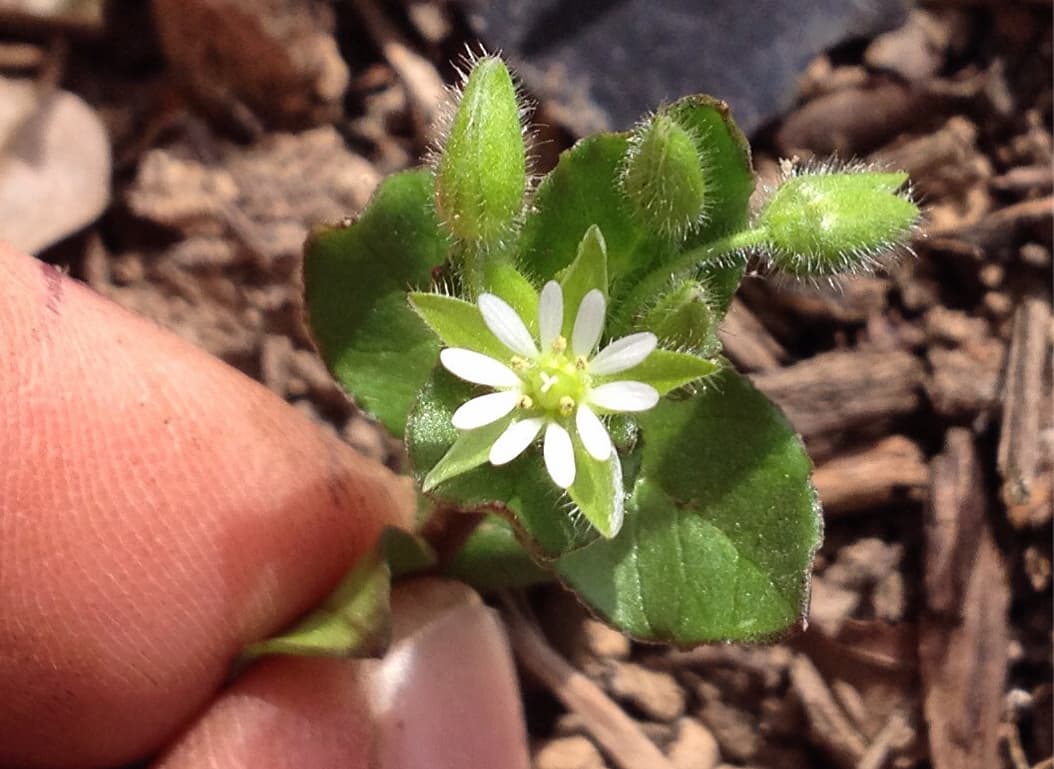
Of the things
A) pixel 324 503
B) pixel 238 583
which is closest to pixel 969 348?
pixel 324 503

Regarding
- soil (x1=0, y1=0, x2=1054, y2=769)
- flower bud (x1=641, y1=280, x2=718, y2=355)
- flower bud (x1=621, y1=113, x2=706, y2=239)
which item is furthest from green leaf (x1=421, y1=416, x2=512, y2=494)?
soil (x1=0, y1=0, x2=1054, y2=769)

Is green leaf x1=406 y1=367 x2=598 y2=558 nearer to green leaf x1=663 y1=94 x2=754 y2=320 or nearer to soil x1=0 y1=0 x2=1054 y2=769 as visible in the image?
green leaf x1=663 y1=94 x2=754 y2=320

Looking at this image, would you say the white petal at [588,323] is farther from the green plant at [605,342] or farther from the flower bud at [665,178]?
the flower bud at [665,178]

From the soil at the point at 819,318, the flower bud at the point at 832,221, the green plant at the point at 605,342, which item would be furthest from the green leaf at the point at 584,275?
the soil at the point at 819,318

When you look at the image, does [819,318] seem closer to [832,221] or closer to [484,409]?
[832,221]

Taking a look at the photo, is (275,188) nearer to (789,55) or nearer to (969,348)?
(789,55)

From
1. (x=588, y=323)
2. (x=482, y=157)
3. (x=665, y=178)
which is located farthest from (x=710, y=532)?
(x=482, y=157)
